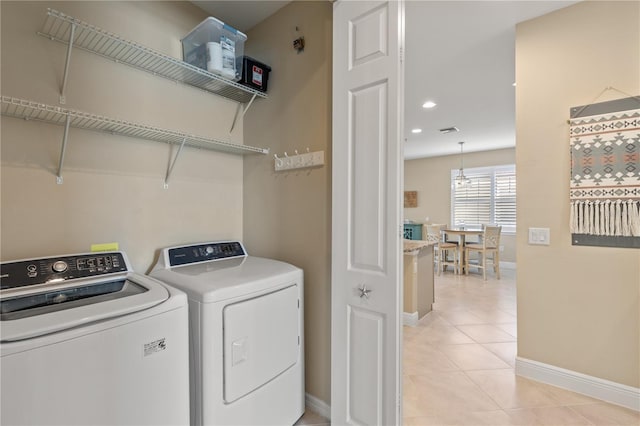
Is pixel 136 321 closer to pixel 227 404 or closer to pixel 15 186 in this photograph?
pixel 227 404

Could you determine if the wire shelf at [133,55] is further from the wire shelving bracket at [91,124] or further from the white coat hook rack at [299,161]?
the white coat hook rack at [299,161]

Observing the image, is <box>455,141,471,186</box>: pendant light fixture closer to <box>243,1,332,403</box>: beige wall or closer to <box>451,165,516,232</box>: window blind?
<box>451,165,516,232</box>: window blind

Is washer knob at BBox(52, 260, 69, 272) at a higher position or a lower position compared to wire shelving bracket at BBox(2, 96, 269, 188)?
lower

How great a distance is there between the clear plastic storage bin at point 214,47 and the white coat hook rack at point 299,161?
587mm

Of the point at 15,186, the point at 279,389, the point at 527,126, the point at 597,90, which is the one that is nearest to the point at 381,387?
the point at 279,389

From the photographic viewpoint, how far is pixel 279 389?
1496mm

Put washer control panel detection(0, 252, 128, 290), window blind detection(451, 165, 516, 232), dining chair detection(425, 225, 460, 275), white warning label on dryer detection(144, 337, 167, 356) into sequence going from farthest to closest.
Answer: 1. window blind detection(451, 165, 516, 232)
2. dining chair detection(425, 225, 460, 275)
3. washer control panel detection(0, 252, 128, 290)
4. white warning label on dryer detection(144, 337, 167, 356)

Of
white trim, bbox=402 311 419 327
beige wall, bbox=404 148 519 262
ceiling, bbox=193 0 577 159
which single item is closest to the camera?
ceiling, bbox=193 0 577 159

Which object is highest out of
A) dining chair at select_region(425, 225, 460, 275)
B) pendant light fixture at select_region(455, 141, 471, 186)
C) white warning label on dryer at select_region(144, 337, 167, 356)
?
pendant light fixture at select_region(455, 141, 471, 186)

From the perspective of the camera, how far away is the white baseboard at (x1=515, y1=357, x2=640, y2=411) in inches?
70.2

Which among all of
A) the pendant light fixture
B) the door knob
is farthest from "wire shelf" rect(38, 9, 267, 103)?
the pendant light fixture

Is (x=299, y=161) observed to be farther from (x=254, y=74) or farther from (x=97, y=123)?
(x=97, y=123)

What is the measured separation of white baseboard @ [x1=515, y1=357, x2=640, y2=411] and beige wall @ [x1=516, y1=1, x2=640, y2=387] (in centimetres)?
4

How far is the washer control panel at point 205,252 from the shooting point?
167 centimetres
